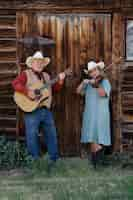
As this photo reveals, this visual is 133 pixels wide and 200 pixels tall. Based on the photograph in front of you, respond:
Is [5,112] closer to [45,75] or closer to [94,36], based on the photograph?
[45,75]

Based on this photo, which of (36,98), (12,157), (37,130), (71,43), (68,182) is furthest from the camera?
(71,43)

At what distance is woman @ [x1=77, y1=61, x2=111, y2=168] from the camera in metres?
10.6

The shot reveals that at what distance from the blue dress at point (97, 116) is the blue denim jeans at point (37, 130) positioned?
58 cm

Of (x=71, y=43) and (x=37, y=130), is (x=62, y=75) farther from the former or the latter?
(x=37, y=130)

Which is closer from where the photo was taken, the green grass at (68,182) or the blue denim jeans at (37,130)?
the green grass at (68,182)

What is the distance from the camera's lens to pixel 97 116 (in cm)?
1075

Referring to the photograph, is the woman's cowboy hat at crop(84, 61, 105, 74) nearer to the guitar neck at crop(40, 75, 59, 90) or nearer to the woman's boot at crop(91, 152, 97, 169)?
the guitar neck at crop(40, 75, 59, 90)

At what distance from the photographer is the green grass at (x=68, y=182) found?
9000 millimetres

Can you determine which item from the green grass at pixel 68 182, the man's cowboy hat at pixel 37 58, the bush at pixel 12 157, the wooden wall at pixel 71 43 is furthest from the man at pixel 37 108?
the wooden wall at pixel 71 43

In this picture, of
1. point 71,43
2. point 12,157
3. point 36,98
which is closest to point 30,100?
point 36,98

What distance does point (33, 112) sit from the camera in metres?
10.5

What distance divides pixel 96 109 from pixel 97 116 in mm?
111

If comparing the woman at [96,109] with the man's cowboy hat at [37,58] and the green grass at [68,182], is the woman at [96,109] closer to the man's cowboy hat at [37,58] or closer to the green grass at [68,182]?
the green grass at [68,182]

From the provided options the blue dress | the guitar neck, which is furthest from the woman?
the guitar neck
